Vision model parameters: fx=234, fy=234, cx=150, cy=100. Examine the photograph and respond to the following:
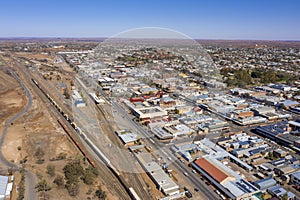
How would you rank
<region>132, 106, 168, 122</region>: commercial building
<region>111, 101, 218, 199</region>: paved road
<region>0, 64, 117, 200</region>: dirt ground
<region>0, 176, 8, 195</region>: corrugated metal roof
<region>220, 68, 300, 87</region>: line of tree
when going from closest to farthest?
<region>0, 176, 8, 195</region>: corrugated metal roof → <region>111, 101, 218, 199</region>: paved road → <region>0, 64, 117, 200</region>: dirt ground → <region>132, 106, 168, 122</region>: commercial building → <region>220, 68, 300, 87</region>: line of tree

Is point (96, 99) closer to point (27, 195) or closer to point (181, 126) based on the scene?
point (181, 126)

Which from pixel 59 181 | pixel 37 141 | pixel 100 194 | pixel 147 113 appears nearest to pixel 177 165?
pixel 100 194

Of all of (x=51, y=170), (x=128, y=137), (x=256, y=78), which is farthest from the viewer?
(x=256, y=78)

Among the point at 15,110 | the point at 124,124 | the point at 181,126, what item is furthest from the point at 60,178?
the point at 15,110

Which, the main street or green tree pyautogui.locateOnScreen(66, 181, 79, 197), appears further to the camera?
the main street

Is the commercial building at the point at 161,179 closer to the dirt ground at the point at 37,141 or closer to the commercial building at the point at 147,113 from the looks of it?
the dirt ground at the point at 37,141

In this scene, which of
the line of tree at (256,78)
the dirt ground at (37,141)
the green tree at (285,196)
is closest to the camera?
the green tree at (285,196)

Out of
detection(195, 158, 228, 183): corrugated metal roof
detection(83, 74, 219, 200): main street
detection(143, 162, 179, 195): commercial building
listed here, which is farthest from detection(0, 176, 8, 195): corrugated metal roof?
detection(195, 158, 228, 183): corrugated metal roof

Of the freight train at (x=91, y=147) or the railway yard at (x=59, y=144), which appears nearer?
the freight train at (x=91, y=147)

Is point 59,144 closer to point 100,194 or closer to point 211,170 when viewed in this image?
point 100,194

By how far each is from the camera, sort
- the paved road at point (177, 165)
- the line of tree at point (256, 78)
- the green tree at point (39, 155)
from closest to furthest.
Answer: the paved road at point (177, 165) → the green tree at point (39, 155) → the line of tree at point (256, 78)

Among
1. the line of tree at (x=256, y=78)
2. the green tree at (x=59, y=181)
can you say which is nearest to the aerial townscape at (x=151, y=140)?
the green tree at (x=59, y=181)

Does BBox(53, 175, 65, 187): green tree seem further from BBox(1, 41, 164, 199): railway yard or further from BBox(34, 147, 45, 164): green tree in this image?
BBox(34, 147, 45, 164): green tree
